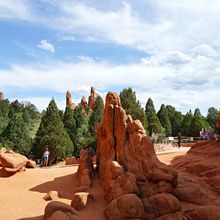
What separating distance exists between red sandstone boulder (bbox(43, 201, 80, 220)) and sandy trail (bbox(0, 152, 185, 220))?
0.94 m

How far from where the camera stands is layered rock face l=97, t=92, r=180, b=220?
13797mm

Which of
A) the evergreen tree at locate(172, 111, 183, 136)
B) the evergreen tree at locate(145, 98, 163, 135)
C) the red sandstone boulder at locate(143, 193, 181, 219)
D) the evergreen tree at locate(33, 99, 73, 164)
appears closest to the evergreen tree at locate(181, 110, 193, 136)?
the evergreen tree at locate(172, 111, 183, 136)

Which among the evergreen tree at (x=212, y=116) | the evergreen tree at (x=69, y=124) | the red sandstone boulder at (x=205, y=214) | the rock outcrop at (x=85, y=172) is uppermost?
the evergreen tree at (x=212, y=116)

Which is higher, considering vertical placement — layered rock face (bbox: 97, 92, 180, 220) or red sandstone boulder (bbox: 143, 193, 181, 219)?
layered rock face (bbox: 97, 92, 180, 220)

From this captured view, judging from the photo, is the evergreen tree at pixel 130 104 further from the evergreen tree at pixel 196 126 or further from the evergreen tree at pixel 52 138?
the evergreen tree at pixel 196 126

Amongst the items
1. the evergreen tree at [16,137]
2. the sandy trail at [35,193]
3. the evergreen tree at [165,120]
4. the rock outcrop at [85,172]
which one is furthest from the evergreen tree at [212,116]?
the rock outcrop at [85,172]

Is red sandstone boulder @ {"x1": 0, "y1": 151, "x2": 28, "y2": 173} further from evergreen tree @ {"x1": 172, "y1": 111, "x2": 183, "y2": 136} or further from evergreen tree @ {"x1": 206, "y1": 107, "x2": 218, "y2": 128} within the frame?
evergreen tree @ {"x1": 206, "y1": 107, "x2": 218, "y2": 128}

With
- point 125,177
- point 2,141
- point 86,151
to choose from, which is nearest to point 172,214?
point 125,177

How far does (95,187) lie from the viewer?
18031 mm

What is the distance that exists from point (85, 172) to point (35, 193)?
3.06 metres

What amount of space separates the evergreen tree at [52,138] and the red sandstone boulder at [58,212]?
87.5 ft

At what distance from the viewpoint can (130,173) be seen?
51.2 feet

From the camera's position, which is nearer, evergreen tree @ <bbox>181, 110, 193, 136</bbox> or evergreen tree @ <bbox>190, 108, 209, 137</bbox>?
evergreen tree @ <bbox>190, 108, 209, 137</bbox>

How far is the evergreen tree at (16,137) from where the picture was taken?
45.2 metres
